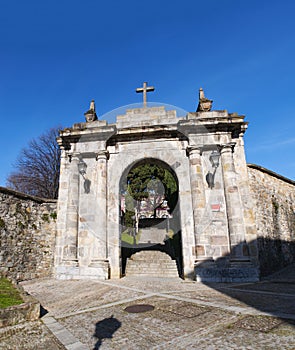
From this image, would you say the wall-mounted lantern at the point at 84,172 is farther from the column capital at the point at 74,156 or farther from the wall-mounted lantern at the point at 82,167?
the column capital at the point at 74,156

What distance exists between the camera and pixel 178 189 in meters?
9.99

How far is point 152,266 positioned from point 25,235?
5318mm

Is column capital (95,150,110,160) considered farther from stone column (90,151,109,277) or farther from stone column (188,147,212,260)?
stone column (188,147,212,260)

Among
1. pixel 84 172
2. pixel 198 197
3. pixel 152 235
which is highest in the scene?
pixel 84 172

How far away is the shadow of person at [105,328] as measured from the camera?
3170 mm

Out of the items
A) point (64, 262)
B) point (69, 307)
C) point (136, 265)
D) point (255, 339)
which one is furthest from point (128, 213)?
point (255, 339)

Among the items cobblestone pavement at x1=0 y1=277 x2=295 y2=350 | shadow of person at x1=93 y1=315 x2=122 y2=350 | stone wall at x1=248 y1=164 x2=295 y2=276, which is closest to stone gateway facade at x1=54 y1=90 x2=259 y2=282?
stone wall at x1=248 y1=164 x2=295 y2=276

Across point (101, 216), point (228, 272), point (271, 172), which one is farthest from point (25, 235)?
point (271, 172)

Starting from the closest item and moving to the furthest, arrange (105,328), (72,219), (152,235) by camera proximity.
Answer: (105,328)
(72,219)
(152,235)

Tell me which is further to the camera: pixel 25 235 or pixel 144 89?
pixel 144 89

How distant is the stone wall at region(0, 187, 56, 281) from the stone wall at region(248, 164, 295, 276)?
8.68 m

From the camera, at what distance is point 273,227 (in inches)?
430

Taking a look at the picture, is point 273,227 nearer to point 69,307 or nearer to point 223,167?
point 223,167

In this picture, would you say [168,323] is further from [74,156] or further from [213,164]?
[74,156]
